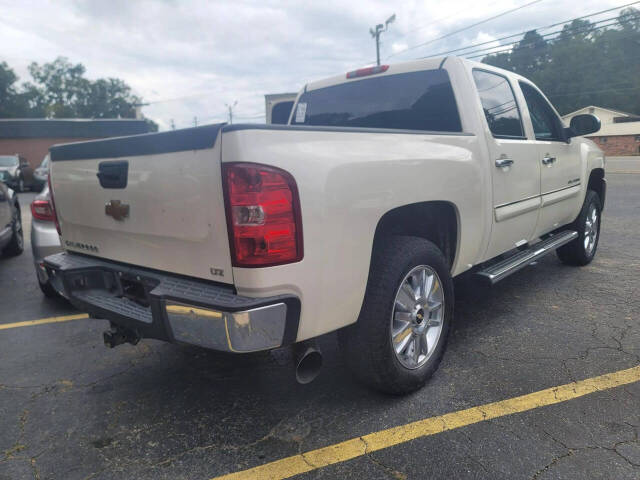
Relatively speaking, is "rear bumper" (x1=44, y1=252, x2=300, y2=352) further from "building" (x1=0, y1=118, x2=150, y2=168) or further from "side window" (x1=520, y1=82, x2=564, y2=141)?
"building" (x1=0, y1=118, x2=150, y2=168)

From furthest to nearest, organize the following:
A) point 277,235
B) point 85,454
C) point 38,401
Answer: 1. point 38,401
2. point 85,454
3. point 277,235

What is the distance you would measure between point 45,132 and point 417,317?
4135 centimetres

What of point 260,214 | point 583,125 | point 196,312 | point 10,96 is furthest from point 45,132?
point 10,96

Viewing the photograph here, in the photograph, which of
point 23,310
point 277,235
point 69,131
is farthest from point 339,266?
point 69,131

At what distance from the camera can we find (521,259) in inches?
150

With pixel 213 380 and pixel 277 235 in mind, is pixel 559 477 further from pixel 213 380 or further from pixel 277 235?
pixel 213 380

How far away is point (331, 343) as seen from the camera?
143 inches

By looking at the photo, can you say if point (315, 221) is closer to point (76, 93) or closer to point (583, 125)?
point (583, 125)

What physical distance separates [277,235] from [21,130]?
41963mm

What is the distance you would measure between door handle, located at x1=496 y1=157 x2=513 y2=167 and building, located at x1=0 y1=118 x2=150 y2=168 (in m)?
36.9

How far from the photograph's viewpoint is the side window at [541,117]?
423 cm

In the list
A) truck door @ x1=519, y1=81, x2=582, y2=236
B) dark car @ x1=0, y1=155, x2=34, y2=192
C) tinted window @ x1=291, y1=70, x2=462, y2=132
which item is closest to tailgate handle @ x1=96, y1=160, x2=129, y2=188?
tinted window @ x1=291, y1=70, x2=462, y2=132

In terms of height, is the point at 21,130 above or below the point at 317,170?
above

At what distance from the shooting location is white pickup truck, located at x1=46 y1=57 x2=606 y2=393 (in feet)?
6.49
